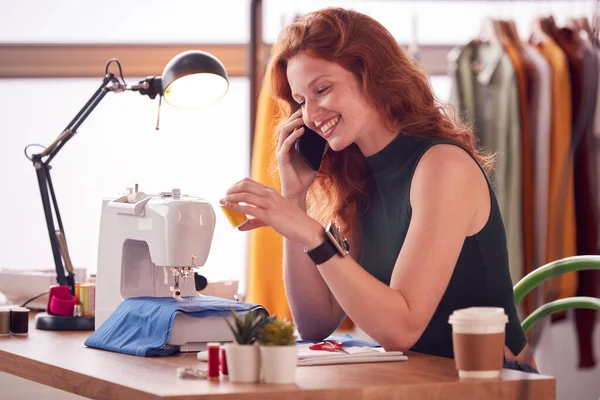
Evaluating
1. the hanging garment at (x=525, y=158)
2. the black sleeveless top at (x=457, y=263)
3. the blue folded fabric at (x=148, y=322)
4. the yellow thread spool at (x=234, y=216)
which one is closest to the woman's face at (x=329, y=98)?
the black sleeveless top at (x=457, y=263)

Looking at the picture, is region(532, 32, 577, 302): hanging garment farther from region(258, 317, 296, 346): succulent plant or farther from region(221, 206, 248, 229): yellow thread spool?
region(258, 317, 296, 346): succulent plant

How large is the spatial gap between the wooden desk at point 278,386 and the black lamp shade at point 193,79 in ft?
2.32

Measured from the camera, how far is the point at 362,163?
2.10 m

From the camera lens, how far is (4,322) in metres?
1.92

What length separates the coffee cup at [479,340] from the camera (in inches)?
50.9

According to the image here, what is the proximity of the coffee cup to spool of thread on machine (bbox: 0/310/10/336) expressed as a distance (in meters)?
1.07

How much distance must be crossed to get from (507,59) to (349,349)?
208 cm

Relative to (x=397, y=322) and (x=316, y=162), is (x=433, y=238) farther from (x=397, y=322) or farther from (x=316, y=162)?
(x=316, y=162)

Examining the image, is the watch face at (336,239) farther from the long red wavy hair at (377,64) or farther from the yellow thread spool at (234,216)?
the long red wavy hair at (377,64)

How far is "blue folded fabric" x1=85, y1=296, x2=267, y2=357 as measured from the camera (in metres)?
1.61

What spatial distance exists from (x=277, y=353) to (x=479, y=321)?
31cm

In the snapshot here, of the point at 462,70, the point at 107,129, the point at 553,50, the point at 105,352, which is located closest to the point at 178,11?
the point at 107,129

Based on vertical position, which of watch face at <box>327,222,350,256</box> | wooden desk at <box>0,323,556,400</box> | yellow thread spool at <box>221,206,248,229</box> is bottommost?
wooden desk at <box>0,323,556,400</box>

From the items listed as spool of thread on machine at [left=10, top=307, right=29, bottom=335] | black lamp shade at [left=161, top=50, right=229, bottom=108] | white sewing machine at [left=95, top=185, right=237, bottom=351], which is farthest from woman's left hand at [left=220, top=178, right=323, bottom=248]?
spool of thread on machine at [left=10, top=307, right=29, bottom=335]
